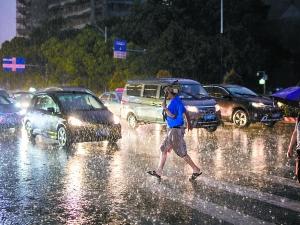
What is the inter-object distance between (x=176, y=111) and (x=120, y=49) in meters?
43.7

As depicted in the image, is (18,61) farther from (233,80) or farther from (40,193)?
(40,193)

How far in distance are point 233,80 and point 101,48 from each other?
25534 millimetres

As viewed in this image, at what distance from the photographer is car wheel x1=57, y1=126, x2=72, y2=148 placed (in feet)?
46.1

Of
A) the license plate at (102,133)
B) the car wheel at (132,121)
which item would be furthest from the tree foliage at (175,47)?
the license plate at (102,133)

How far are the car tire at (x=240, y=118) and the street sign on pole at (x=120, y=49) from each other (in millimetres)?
33071

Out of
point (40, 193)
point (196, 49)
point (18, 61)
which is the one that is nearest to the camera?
point (40, 193)

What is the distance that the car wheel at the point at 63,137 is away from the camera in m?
14.0

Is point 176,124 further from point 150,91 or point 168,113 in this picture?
point 150,91

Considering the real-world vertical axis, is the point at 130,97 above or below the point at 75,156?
above

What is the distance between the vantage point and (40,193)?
27.5 feet

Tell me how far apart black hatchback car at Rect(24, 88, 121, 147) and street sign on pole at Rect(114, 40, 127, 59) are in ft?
120

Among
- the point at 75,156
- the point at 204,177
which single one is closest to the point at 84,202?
the point at 204,177

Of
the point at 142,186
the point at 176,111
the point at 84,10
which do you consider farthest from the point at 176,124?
the point at 84,10

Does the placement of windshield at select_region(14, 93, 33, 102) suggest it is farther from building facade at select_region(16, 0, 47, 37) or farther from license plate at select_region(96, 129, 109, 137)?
building facade at select_region(16, 0, 47, 37)
